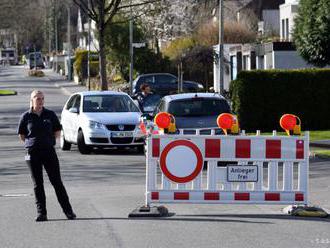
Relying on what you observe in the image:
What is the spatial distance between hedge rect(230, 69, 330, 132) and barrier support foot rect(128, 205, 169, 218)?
1659 centimetres

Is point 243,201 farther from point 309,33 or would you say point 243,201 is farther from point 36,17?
point 36,17

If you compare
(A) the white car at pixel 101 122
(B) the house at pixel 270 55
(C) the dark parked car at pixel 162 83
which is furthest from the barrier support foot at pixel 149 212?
(C) the dark parked car at pixel 162 83

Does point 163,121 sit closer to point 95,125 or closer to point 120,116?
point 95,125

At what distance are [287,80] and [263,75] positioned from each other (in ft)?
2.62

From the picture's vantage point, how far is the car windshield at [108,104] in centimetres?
2377

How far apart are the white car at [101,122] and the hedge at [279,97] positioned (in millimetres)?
5818

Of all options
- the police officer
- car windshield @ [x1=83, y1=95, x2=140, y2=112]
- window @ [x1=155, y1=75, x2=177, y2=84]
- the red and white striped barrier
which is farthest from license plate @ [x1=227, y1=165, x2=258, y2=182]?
window @ [x1=155, y1=75, x2=177, y2=84]

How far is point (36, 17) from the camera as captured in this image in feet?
430

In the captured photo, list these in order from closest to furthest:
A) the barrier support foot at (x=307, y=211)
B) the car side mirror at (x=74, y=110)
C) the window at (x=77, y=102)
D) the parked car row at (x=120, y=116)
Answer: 1. the barrier support foot at (x=307, y=211)
2. the parked car row at (x=120, y=116)
3. the car side mirror at (x=74, y=110)
4. the window at (x=77, y=102)

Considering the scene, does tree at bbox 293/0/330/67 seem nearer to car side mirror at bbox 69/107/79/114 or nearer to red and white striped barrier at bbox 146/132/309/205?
car side mirror at bbox 69/107/79/114

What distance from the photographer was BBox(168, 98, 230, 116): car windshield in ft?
68.3

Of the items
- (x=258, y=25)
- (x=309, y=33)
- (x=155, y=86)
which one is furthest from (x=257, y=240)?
(x=258, y=25)

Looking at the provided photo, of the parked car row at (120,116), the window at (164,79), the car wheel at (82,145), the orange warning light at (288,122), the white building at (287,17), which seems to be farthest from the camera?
the white building at (287,17)

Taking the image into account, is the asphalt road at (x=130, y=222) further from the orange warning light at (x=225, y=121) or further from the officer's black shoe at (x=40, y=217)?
the orange warning light at (x=225, y=121)
